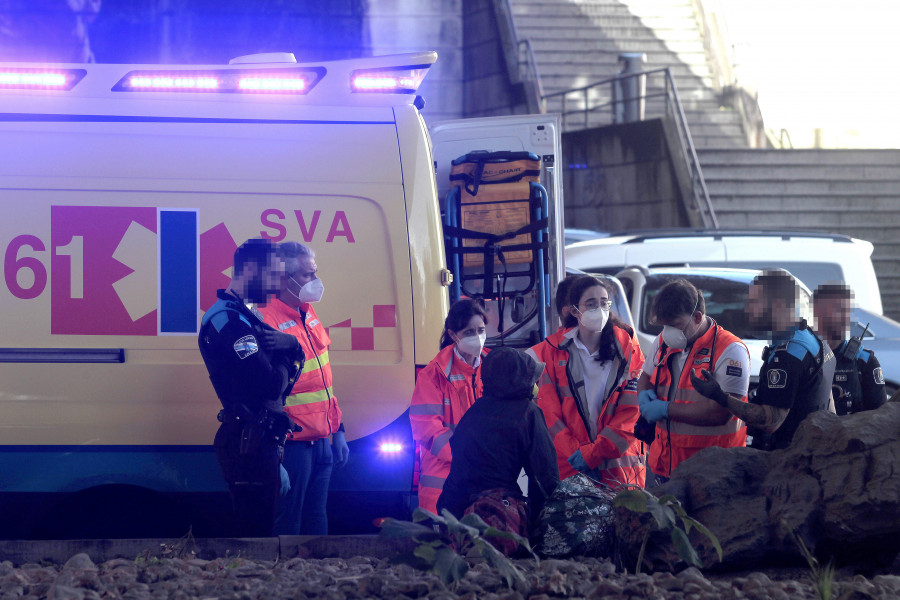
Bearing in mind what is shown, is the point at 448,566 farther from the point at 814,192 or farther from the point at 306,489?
the point at 814,192

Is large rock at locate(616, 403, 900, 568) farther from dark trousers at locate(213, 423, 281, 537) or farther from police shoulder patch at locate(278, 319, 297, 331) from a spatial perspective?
police shoulder patch at locate(278, 319, 297, 331)

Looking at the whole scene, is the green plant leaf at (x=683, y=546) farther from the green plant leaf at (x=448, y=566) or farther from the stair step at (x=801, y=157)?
the stair step at (x=801, y=157)

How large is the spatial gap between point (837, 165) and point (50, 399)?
50.9 ft

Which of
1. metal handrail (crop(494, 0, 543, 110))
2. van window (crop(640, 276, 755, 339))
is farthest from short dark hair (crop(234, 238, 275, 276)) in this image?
metal handrail (crop(494, 0, 543, 110))

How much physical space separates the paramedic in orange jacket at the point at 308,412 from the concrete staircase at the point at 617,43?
16568mm

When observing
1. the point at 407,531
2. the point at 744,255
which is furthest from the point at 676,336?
the point at 744,255

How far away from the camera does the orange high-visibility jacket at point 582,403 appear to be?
4633 mm

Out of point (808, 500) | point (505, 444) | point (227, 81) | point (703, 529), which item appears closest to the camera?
point (703, 529)

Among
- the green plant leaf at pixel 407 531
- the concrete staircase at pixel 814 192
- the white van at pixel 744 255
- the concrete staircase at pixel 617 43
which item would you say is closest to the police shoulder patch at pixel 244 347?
the green plant leaf at pixel 407 531

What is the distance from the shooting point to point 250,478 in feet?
13.8

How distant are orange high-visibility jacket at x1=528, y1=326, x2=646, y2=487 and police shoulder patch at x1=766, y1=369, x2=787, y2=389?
2.00ft

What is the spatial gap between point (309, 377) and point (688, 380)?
5.41 ft

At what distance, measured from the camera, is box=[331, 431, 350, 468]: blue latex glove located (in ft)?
14.7

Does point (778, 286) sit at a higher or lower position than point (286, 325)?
higher
